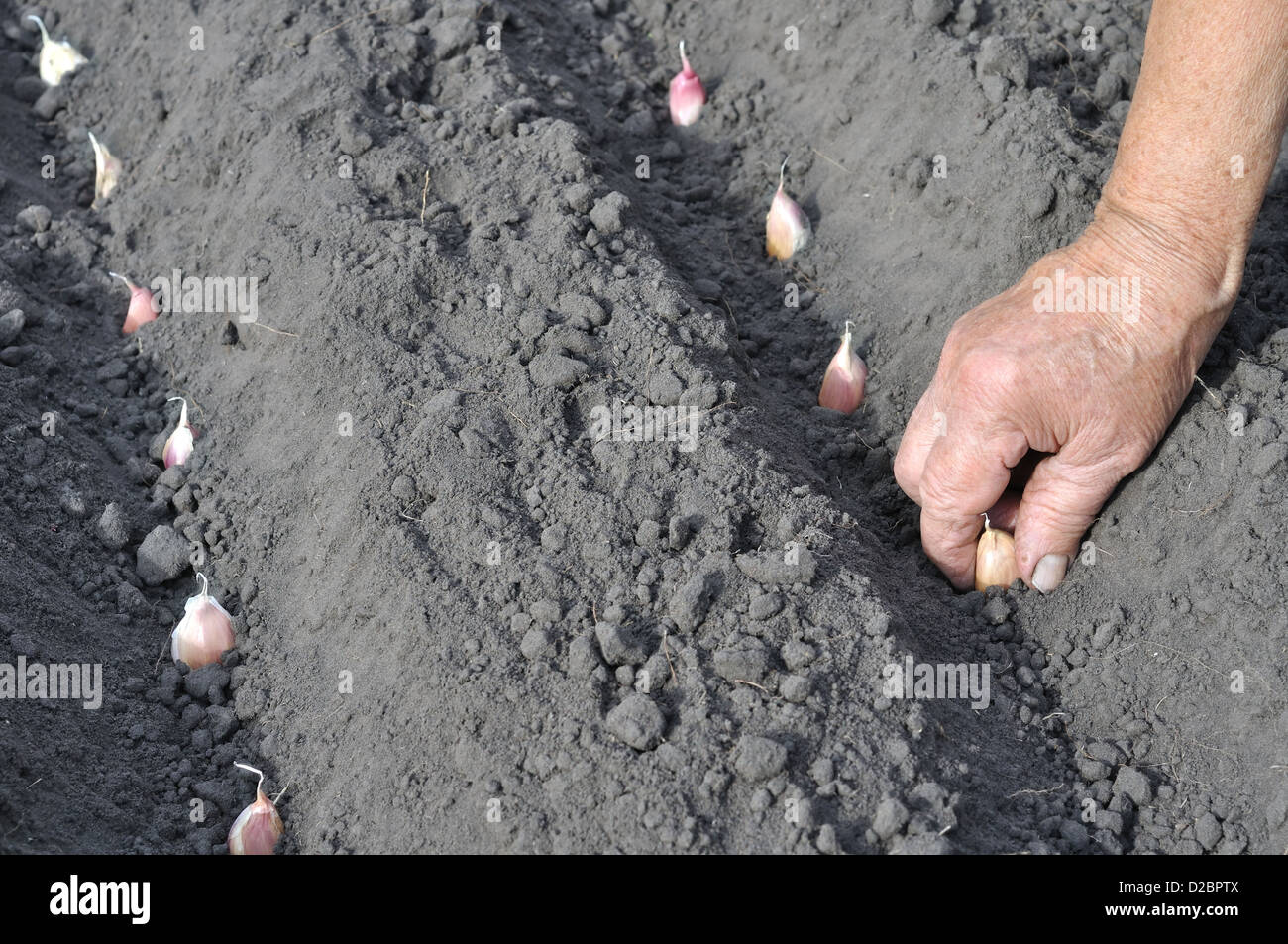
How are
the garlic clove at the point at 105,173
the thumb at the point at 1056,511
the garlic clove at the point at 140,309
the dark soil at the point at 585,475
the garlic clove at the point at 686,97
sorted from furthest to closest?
the garlic clove at the point at 686,97 < the garlic clove at the point at 105,173 < the garlic clove at the point at 140,309 < the thumb at the point at 1056,511 < the dark soil at the point at 585,475

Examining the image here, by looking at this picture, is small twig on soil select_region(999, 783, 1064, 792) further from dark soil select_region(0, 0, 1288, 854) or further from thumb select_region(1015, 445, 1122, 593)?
thumb select_region(1015, 445, 1122, 593)

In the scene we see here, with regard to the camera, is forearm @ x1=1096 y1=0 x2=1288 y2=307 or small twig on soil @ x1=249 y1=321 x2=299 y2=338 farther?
small twig on soil @ x1=249 y1=321 x2=299 y2=338

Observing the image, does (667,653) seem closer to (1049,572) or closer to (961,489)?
(961,489)

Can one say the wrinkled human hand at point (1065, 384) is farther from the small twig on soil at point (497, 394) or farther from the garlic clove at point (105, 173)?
the garlic clove at point (105, 173)

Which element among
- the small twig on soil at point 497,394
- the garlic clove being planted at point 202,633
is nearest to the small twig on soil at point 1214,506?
the small twig on soil at point 497,394

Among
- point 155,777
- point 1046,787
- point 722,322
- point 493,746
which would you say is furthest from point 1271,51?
point 155,777

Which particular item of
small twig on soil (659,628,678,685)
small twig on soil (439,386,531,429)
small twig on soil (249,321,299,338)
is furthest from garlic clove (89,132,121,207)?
small twig on soil (659,628,678,685)
